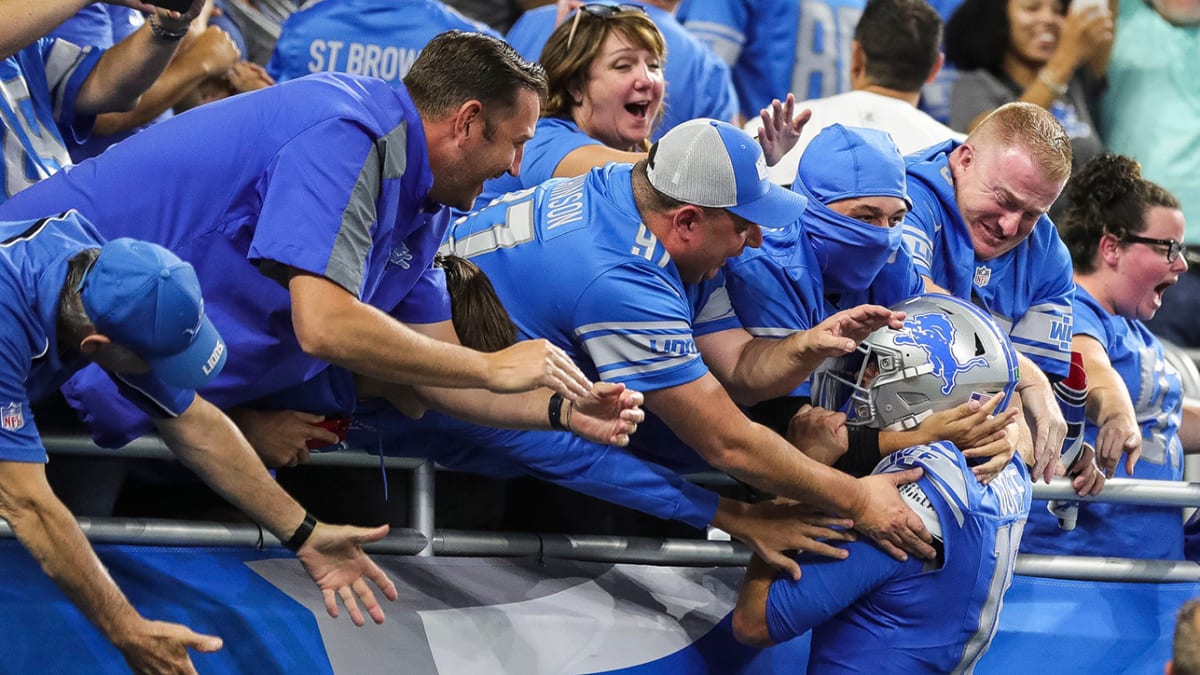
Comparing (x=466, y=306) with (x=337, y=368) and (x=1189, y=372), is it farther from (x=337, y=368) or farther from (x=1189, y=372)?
(x=1189, y=372)

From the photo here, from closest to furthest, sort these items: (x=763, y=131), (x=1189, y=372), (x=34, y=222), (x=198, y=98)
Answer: (x=34, y=222) < (x=763, y=131) < (x=198, y=98) < (x=1189, y=372)

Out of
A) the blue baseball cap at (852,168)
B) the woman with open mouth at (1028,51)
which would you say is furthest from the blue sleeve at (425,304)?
the woman with open mouth at (1028,51)

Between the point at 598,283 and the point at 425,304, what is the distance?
41 cm

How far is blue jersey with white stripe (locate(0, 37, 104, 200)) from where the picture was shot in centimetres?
429

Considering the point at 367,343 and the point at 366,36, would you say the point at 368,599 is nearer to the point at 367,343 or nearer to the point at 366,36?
the point at 367,343

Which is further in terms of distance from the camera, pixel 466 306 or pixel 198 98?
pixel 198 98

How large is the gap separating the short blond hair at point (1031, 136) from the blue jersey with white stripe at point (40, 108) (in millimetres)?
2508

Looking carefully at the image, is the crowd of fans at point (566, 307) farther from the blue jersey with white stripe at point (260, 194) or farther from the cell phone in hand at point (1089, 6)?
the cell phone in hand at point (1089, 6)

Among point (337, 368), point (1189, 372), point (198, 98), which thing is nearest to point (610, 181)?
point (337, 368)

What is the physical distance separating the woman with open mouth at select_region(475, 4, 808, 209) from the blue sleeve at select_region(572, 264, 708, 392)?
0.89m

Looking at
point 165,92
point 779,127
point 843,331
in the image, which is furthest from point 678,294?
point 165,92

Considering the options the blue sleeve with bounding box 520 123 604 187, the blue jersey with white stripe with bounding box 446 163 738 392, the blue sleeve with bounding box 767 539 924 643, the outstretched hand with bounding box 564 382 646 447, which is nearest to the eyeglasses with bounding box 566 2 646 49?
the blue sleeve with bounding box 520 123 604 187

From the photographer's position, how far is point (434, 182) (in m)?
3.80

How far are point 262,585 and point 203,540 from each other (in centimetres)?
18
